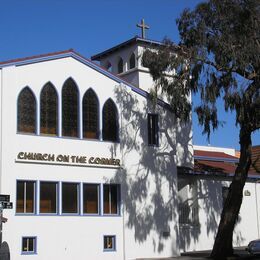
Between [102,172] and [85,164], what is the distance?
3.59ft

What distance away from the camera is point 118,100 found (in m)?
28.4

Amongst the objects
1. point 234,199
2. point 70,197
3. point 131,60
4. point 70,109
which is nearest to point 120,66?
point 131,60

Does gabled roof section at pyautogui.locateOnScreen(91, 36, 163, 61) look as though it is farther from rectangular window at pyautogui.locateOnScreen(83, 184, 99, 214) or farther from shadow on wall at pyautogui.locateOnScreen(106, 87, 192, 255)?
rectangular window at pyautogui.locateOnScreen(83, 184, 99, 214)

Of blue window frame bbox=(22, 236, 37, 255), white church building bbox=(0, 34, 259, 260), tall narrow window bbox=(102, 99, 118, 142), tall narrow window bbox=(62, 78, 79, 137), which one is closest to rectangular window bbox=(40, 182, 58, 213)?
white church building bbox=(0, 34, 259, 260)

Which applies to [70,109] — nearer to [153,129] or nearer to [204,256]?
[153,129]

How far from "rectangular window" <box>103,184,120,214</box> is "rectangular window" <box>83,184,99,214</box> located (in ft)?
1.48

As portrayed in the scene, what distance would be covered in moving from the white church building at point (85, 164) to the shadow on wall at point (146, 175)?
51 mm

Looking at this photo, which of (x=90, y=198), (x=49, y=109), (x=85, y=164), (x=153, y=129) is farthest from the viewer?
(x=153, y=129)

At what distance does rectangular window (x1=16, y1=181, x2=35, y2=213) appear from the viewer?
2420 cm

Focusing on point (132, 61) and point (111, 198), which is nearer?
point (111, 198)

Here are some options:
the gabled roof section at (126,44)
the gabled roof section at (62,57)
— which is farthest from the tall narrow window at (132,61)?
the gabled roof section at (62,57)

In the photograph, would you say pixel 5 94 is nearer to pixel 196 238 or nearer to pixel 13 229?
pixel 13 229

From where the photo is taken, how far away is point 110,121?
28.0 m

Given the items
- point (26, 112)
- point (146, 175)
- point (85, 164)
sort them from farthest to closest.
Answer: point (146, 175), point (85, 164), point (26, 112)
